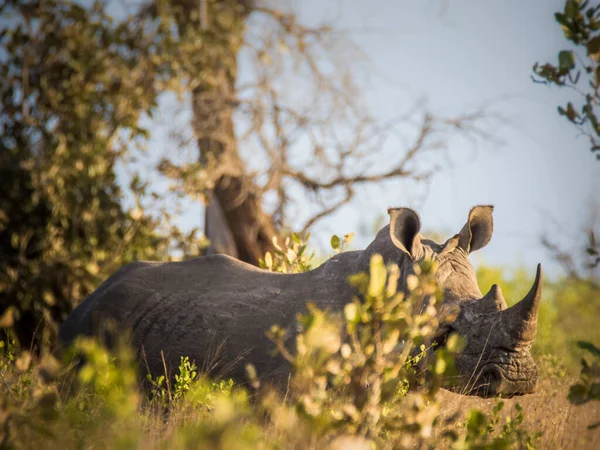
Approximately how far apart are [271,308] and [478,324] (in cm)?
140

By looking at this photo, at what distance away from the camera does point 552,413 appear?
4.19 meters

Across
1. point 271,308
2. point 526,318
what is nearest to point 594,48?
point 526,318

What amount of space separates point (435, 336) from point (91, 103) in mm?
6326

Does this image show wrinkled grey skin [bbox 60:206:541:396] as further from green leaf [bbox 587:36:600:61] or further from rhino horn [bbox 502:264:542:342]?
green leaf [bbox 587:36:600:61]

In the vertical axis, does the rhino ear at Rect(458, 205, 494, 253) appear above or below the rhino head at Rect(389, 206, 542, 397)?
above

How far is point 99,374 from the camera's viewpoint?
2377 millimetres

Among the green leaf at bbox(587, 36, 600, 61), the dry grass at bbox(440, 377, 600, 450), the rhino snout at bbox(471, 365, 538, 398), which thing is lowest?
the dry grass at bbox(440, 377, 600, 450)

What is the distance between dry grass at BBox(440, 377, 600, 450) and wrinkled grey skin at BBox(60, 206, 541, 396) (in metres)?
0.27

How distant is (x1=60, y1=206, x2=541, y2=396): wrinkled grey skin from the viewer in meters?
3.98

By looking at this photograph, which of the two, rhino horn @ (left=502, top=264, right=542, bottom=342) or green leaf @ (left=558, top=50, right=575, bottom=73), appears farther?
rhino horn @ (left=502, top=264, right=542, bottom=342)

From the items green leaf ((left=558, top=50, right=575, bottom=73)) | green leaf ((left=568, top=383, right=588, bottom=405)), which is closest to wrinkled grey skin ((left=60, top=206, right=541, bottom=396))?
green leaf ((left=568, top=383, right=588, bottom=405))

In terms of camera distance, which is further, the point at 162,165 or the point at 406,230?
the point at 162,165

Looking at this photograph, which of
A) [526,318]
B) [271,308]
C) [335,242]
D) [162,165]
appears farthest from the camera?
[162,165]

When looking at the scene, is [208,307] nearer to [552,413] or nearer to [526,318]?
[526,318]
